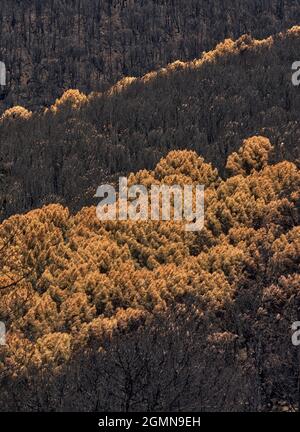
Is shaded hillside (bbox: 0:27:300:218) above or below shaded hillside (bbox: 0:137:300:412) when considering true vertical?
above

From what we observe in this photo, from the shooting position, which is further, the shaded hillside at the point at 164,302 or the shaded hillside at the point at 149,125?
the shaded hillside at the point at 149,125

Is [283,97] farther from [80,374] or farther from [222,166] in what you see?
[80,374]

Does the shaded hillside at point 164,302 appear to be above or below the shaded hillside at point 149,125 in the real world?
below

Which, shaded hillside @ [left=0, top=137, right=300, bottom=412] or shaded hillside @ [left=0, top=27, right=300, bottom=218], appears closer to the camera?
shaded hillside @ [left=0, top=137, right=300, bottom=412]

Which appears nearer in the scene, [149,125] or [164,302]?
[164,302]

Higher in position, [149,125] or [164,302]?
[149,125]
